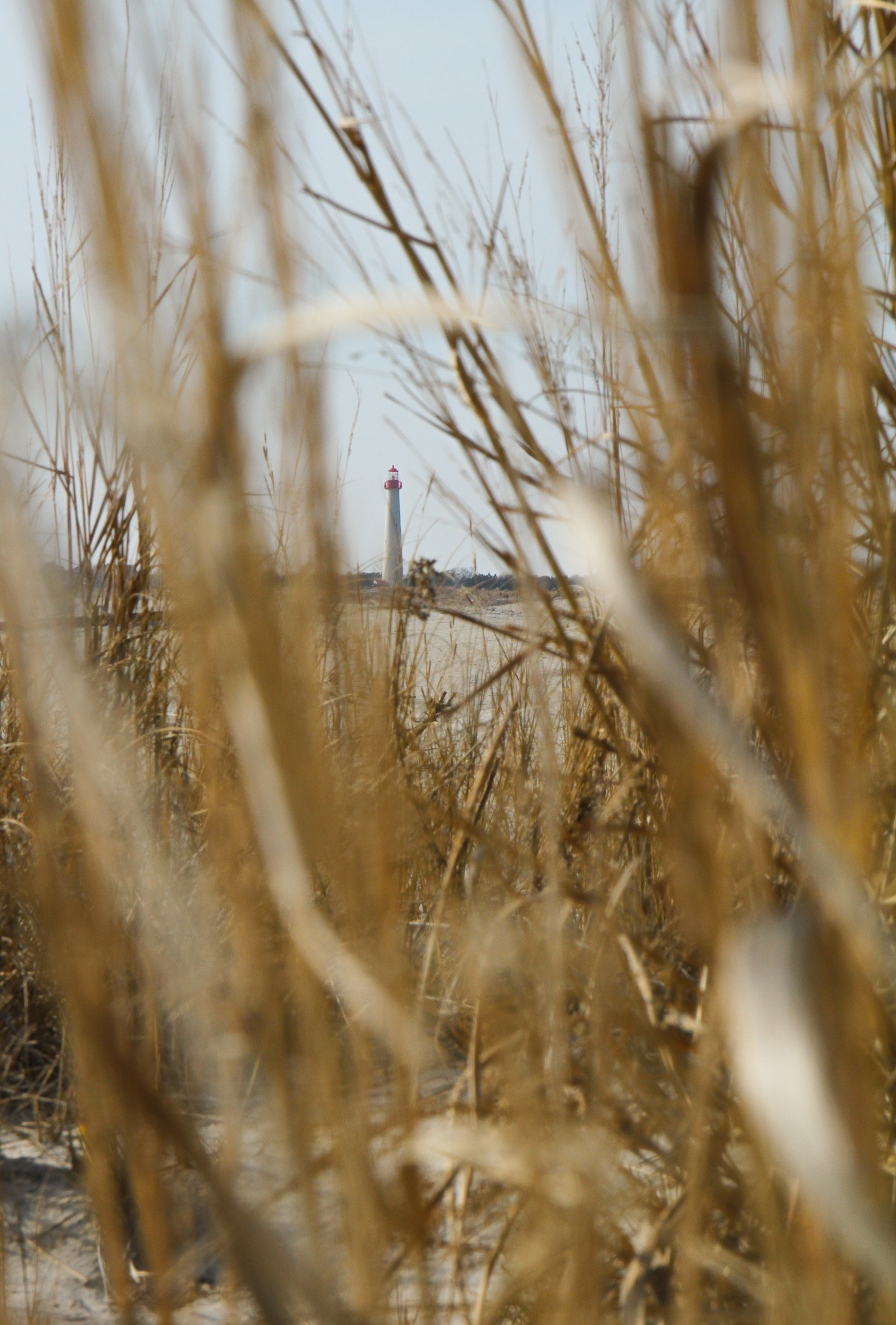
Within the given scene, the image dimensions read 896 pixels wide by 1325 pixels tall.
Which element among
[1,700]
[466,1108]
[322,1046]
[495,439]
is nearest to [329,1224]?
[466,1108]

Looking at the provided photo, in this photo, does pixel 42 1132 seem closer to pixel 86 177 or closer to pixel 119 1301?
pixel 119 1301

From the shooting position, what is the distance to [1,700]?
147cm

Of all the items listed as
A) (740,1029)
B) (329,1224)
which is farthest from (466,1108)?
(740,1029)

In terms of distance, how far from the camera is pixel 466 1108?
0.58 metres

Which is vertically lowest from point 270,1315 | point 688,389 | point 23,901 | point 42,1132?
point 42,1132

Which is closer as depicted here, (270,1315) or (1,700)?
(270,1315)

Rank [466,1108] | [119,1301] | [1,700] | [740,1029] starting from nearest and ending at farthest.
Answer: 1. [740,1029]
2. [119,1301]
3. [466,1108]
4. [1,700]

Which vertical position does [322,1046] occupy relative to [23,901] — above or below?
above

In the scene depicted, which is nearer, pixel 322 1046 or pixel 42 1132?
pixel 322 1046

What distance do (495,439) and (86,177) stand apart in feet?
0.81

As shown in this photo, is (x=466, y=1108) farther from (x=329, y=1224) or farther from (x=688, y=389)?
(x=688, y=389)

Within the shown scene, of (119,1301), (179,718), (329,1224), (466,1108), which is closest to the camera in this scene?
(119,1301)

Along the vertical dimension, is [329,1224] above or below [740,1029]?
below

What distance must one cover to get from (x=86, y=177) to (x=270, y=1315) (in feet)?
0.92
